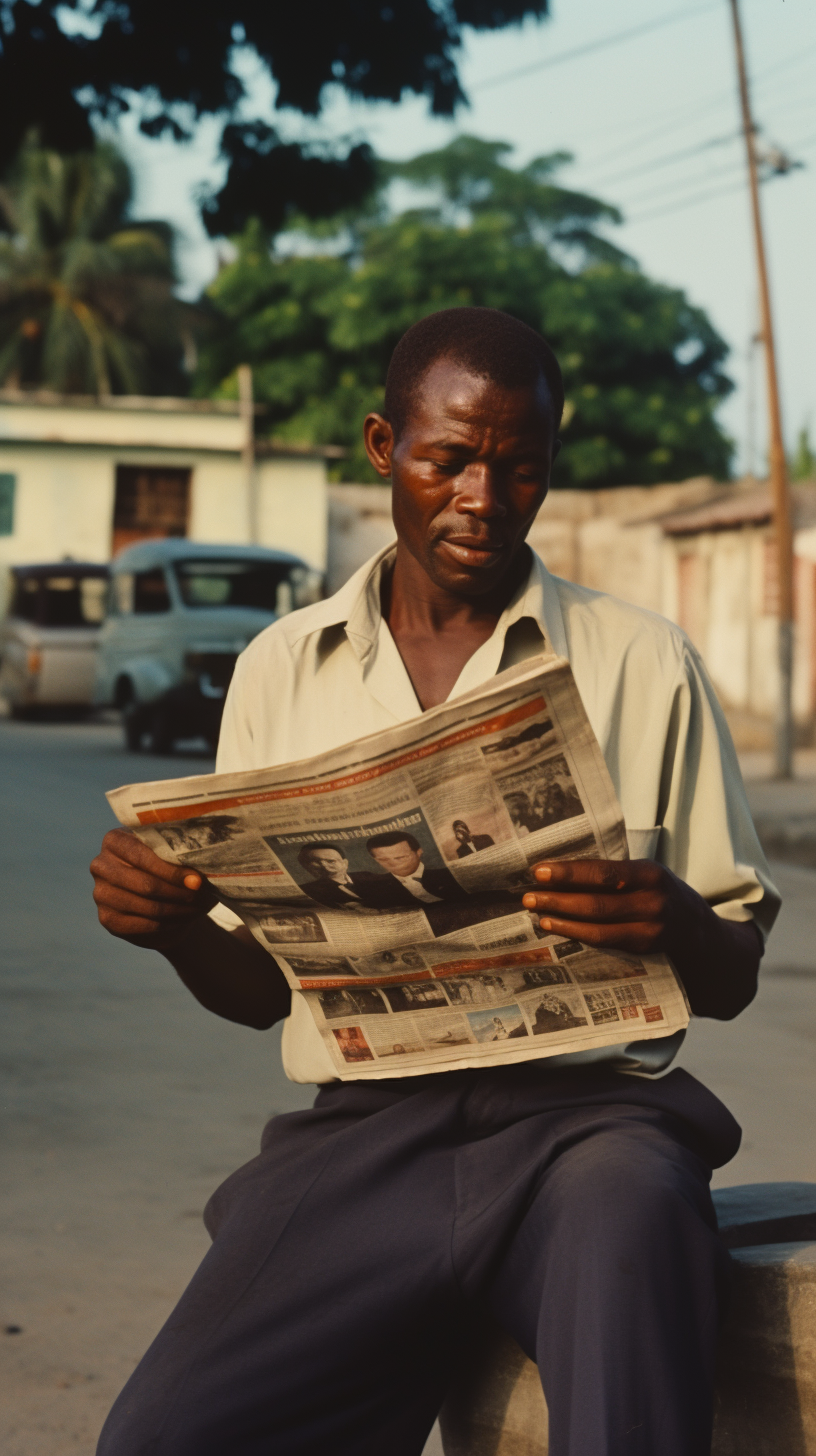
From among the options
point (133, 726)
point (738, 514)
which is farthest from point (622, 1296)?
point (738, 514)

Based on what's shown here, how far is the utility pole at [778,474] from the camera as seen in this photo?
1300 centimetres

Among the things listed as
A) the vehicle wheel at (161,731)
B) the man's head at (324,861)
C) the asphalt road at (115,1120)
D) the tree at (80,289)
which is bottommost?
the asphalt road at (115,1120)

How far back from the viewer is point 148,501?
1012 inches

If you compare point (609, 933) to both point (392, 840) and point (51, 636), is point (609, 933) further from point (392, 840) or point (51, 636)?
point (51, 636)

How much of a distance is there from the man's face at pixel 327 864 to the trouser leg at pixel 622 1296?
0.34m

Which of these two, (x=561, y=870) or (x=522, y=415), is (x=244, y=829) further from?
(x=522, y=415)

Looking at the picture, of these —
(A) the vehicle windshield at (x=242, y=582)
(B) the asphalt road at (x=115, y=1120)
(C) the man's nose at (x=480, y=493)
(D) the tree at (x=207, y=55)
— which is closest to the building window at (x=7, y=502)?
(A) the vehicle windshield at (x=242, y=582)

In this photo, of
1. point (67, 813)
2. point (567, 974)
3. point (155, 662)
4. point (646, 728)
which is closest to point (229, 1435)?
point (567, 974)

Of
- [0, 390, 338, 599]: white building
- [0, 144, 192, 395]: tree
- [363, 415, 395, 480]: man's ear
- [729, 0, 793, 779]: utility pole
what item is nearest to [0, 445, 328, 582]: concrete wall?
[0, 390, 338, 599]: white building

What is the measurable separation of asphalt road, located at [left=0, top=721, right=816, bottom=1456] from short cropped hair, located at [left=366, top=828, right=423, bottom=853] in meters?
1.34

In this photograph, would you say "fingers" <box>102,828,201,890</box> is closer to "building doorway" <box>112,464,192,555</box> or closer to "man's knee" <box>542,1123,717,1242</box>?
"man's knee" <box>542,1123,717,1242</box>

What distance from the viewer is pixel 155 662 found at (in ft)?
→ 44.4

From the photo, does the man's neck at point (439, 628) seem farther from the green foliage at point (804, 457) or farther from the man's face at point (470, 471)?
the green foliage at point (804, 457)

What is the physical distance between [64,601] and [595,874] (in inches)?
692
